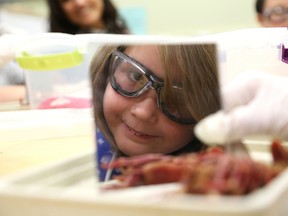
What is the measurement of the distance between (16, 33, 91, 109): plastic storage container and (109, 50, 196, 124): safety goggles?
0.14 metres

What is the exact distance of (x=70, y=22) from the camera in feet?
6.79

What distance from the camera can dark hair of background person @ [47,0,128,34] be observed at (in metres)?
2.01

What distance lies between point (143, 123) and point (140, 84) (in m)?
0.04

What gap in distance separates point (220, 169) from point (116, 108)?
0.15m

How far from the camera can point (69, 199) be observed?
0.92ft

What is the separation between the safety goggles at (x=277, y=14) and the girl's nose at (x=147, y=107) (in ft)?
2.18

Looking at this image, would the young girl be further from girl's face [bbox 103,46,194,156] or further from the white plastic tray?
the white plastic tray

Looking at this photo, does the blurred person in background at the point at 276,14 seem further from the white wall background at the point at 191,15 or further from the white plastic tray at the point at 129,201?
the white wall background at the point at 191,15

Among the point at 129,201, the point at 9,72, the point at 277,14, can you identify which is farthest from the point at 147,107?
the point at 9,72

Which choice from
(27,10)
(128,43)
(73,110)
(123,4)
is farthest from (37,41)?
(27,10)

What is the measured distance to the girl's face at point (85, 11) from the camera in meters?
2.05

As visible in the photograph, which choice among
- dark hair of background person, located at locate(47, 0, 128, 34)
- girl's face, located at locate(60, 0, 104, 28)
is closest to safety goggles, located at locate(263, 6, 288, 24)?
dark hair of background person, located at locate(47, 0, 128, 34)

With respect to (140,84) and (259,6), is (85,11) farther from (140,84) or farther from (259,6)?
(140,84)

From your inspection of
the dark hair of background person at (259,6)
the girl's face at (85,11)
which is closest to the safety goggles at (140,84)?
the dark hair of background person at (259,6)
